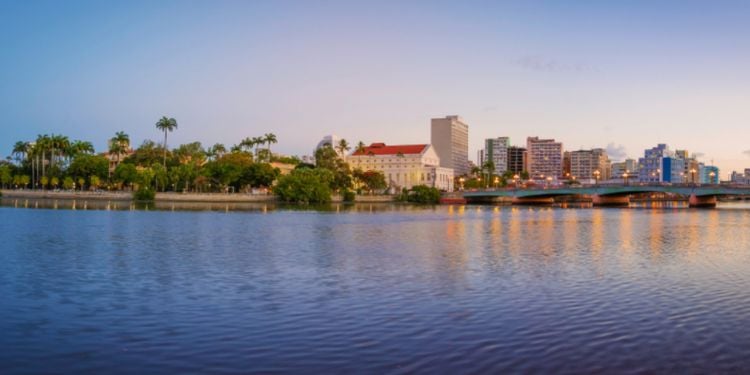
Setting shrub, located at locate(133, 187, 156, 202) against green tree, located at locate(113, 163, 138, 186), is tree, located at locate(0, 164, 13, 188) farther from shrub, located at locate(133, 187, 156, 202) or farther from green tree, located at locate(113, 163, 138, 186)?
shrub, located at locate(133, 187, 156, 202)

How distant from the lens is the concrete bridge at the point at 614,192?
129m

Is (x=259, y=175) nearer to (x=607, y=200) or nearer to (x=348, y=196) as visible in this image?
(x=348, y=196)

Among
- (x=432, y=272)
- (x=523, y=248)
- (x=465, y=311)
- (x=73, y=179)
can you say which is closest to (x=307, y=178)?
(x=73, y=179)

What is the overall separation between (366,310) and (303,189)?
12570 centimetres

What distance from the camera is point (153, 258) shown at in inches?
1281

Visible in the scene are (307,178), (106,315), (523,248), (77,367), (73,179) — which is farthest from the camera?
(73,179)

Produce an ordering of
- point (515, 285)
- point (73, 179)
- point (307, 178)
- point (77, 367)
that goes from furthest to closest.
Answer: point (73, 179) → point (307, 178) → point (515, 285) → point (77, 367)

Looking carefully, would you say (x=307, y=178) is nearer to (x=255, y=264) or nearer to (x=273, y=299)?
(x=255, y=264)

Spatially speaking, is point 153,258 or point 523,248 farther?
point 523,248

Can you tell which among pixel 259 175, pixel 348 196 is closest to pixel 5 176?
pixel 259 175

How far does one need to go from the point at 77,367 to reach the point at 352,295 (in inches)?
407

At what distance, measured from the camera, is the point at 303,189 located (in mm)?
143875

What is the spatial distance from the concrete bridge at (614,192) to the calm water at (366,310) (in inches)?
3992

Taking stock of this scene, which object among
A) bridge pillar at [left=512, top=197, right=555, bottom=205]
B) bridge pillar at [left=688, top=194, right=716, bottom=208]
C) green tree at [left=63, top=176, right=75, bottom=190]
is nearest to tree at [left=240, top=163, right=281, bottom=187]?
green tree at [left=63, top=176, right=75, bottom=190]
